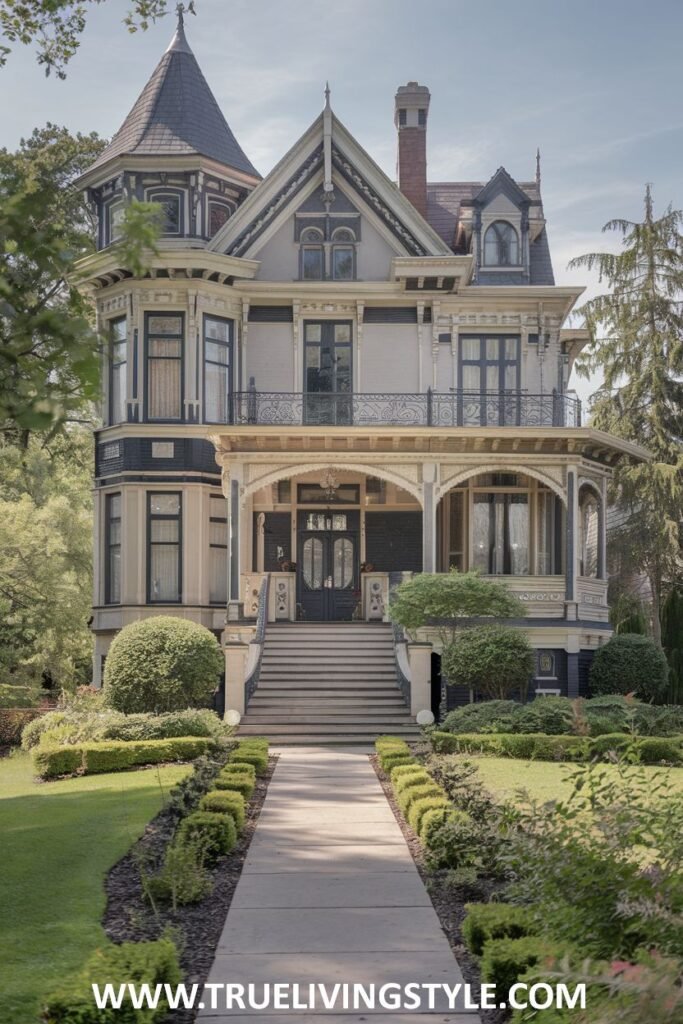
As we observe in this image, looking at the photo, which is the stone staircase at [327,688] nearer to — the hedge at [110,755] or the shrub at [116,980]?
the hedge at [110,755]

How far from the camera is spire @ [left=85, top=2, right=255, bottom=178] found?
30875 millimetres

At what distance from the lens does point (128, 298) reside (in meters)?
29.2

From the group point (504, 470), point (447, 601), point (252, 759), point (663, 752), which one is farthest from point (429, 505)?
point (252, 759)

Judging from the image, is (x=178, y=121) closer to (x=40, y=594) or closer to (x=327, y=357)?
(x=327, y=357)

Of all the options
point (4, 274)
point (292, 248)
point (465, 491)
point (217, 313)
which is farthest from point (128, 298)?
point (4, 274)

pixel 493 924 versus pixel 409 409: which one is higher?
pixel 409 409

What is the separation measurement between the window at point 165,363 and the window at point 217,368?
0.62 metres

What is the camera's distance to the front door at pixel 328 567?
2997 cm

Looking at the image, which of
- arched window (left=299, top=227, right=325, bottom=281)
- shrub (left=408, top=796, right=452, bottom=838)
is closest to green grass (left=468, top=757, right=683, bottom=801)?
shrub (left=408, top=796, right=452, bottom=838)

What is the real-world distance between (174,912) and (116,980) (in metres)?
2.98

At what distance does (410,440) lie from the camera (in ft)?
88.9

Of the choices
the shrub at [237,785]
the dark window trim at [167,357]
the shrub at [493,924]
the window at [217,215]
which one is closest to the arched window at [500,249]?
the window at [217,215]

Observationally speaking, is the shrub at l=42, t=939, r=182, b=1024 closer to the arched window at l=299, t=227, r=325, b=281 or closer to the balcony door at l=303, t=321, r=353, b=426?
the balcony door at l=303, t=321, r=353, b=426

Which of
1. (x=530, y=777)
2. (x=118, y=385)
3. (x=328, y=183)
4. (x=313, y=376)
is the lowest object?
(x=530, y=777)
